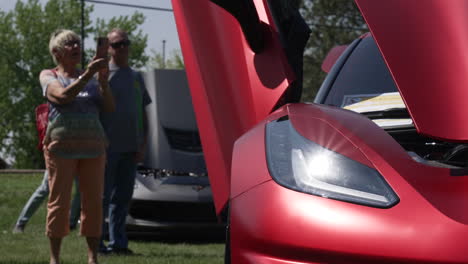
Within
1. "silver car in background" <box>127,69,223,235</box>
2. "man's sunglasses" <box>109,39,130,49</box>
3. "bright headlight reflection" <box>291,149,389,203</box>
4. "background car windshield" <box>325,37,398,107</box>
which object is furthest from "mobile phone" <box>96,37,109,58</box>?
"bright headlight reflection" <box>291,149,389,203</box>

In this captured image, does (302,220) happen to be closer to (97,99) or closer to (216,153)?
(216,153)

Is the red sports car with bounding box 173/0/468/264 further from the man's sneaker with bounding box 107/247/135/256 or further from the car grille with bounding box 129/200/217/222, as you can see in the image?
the car grille with bounding box 129/200/217/222

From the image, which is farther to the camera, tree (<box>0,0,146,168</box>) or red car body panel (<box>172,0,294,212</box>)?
tree (<box>0,0,146,168</box>)

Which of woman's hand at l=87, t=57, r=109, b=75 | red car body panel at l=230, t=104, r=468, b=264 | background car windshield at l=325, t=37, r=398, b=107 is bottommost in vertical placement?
red car body panel at l=230, t=104, r=468, b=264

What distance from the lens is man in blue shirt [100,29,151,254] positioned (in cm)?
662

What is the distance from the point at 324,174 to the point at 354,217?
0.17 metres

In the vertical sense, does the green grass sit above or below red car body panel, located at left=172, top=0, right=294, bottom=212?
below

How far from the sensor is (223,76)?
11.3 feet

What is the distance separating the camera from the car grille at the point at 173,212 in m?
7.42

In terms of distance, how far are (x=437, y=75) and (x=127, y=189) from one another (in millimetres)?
4517

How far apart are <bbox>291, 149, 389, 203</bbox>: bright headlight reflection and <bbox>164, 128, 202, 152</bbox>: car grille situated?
558cm

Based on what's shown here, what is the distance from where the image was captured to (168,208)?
7.46 metres

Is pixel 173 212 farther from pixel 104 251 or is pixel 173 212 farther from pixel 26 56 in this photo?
pixel 26 56

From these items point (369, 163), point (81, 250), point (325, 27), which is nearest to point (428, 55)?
point (369, 163)
